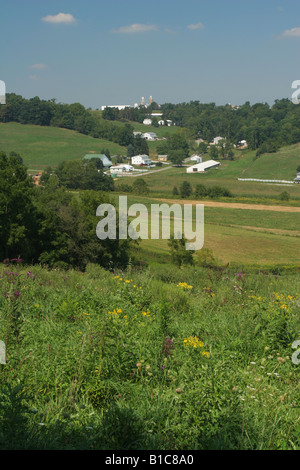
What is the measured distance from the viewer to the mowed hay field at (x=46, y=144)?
110125mm

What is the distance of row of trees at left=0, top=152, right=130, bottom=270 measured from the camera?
2572cm

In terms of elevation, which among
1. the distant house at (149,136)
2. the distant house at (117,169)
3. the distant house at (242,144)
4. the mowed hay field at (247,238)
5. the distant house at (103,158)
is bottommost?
the mowed hay field at (247,238)

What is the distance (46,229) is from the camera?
2848 cm

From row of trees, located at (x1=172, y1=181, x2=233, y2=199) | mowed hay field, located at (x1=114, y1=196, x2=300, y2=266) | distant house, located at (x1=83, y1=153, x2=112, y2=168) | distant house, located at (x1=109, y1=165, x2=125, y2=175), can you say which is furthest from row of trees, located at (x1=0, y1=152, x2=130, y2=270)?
distant house, located at (x1=83, y1=153, x2=112, y2=168)

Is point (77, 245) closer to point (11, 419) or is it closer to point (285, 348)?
point (285, 348)

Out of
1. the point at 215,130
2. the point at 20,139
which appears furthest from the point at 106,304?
the point at 215,130

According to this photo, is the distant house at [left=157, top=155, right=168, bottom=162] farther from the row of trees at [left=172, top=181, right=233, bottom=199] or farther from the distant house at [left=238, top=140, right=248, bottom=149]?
the row of trees at [left=172, top=181, right=233, bottom=199]

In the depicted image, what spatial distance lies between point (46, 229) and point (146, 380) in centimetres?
2492

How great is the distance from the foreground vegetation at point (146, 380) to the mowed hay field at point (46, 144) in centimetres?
9717

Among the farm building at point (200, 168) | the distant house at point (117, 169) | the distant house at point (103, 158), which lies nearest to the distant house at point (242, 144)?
the farm building at point (200, 168)

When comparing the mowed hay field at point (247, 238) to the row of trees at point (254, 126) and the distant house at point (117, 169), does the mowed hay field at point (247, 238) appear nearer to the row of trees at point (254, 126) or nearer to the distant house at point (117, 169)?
the distant house at point (117, 169)

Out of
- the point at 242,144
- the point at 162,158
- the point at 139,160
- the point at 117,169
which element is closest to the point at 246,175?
the point at 117,169

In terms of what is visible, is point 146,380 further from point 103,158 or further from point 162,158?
point 162,158

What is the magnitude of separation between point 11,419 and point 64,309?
3459mm
